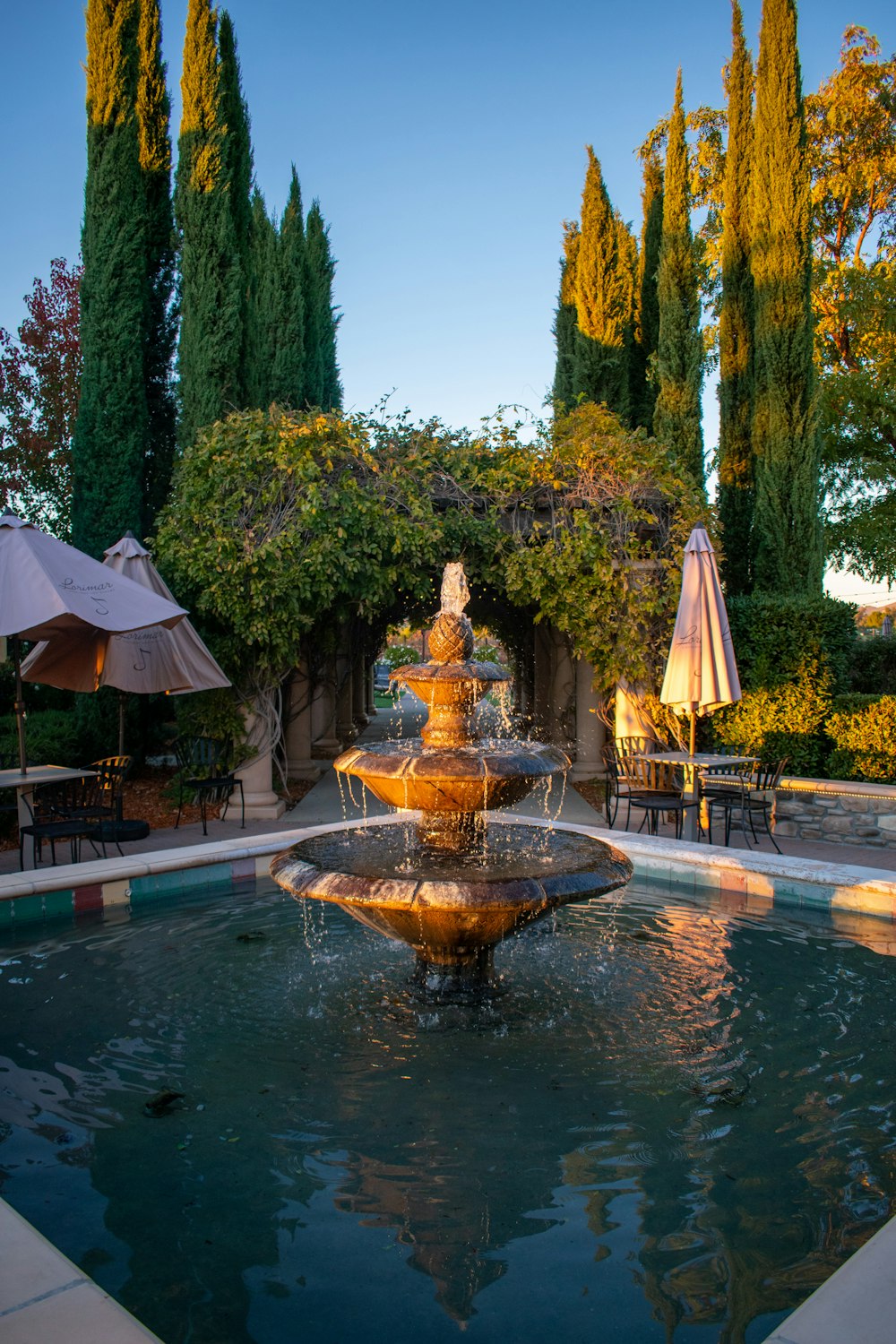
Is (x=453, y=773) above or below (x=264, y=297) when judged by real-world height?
below

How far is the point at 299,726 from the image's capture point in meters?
13.7

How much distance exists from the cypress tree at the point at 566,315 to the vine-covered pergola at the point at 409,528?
28.4ft

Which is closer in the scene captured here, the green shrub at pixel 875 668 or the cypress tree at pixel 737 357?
the cypress tree at pixel 737 357

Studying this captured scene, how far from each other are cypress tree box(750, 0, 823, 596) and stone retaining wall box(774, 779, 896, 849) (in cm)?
396

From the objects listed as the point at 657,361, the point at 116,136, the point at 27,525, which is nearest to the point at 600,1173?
the point at 27,525

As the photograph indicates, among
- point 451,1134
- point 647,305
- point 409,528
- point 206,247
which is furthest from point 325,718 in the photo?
point 451,1134

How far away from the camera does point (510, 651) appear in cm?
2284

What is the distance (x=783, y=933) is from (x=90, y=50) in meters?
14.6

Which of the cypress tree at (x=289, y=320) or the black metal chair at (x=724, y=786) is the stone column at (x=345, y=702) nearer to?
the cypress tree at (x=289, y=320)

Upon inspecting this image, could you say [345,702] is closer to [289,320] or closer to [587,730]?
[587,730]

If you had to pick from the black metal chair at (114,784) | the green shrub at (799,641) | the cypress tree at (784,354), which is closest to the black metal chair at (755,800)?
the green shrub at (799,641)

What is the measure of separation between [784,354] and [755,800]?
23.0ft

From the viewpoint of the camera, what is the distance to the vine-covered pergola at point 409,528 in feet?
31.4

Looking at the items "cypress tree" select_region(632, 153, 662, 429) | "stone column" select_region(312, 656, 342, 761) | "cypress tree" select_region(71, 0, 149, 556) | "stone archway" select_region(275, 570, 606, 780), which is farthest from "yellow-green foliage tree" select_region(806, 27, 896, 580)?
"cypress tree" select_region(71, 0, 149, 556)
